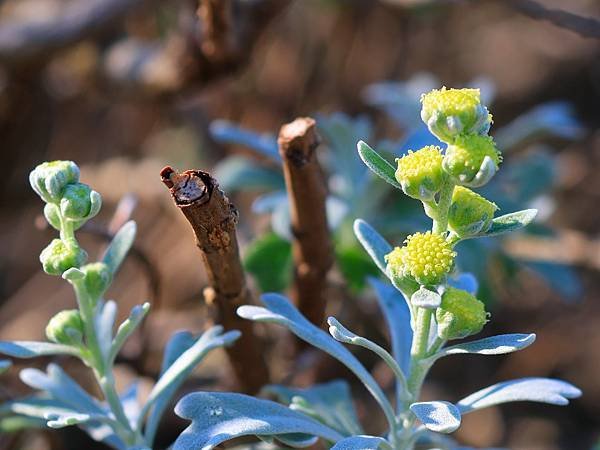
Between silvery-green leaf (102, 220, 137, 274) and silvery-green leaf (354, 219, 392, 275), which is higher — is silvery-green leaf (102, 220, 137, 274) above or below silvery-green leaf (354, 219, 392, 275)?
above

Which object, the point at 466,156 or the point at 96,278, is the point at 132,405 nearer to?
the point at 96,278

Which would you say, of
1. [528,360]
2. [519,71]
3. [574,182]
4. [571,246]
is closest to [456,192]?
[571,246]

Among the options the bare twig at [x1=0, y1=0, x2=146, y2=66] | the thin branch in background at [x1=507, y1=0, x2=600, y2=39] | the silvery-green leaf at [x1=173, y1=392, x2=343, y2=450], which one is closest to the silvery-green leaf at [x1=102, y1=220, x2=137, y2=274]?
the silvery-green leaf at [x1=173, y1=392, x2=343, y2=450]

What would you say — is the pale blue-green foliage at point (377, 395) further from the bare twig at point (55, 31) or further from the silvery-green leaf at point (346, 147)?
the bare twig at point (55, 31)

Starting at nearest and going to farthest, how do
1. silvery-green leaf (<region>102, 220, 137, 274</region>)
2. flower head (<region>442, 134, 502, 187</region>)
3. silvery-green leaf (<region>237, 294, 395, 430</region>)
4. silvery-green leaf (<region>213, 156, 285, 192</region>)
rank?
1. flower head (<region>442, 134, 502, 187</region>)
2. silvery-green leaf (<region>237, 294, 395, 430</region>)
3. silvery-green leaf (<region>102, 220, 137, 274</region>)
4. silvery-green leaf (<region>213, 156, 285, 192</region>)

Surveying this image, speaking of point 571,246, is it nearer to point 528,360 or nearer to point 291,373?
point 528,360

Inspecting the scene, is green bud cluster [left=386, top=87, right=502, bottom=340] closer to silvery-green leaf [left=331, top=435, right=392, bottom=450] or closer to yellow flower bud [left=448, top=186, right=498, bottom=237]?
yellow flower bud [left=448, top=186, right=498, bottom=237]
